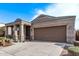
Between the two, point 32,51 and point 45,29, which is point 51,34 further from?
point 32,51

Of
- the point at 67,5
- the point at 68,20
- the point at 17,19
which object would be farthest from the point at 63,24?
the point at 17,19

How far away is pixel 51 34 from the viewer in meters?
11.9

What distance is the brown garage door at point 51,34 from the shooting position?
11180 millimetres

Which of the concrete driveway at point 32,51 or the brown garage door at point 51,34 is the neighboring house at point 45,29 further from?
the concrete driveway at point 32,51

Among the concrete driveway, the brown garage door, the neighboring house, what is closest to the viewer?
the concrete driveway

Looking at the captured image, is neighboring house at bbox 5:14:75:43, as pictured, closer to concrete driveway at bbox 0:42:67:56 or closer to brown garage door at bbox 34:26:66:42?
brown garage door at bbox 34:26:66:42

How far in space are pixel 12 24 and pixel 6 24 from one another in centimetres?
89

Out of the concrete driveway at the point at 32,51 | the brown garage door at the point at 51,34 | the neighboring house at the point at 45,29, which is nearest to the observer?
the concrete driveway at the point at 32,51

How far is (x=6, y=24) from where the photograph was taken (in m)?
13.6

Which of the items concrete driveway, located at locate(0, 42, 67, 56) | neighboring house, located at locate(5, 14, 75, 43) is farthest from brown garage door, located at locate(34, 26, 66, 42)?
concrete driveway, located at locate(0, 42, 67, 56)

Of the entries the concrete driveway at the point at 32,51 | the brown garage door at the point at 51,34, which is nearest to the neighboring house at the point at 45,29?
the brown garage door at the point at 51,34

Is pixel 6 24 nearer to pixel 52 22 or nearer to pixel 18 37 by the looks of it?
pixel 18 37

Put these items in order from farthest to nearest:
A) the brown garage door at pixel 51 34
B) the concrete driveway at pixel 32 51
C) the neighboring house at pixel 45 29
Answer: the brown garage door at pixel 51 34 → the neighboring house at pixel 45 29 → the concrete driveway at pixel 32 51

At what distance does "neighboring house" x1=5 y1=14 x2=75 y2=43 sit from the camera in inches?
424
